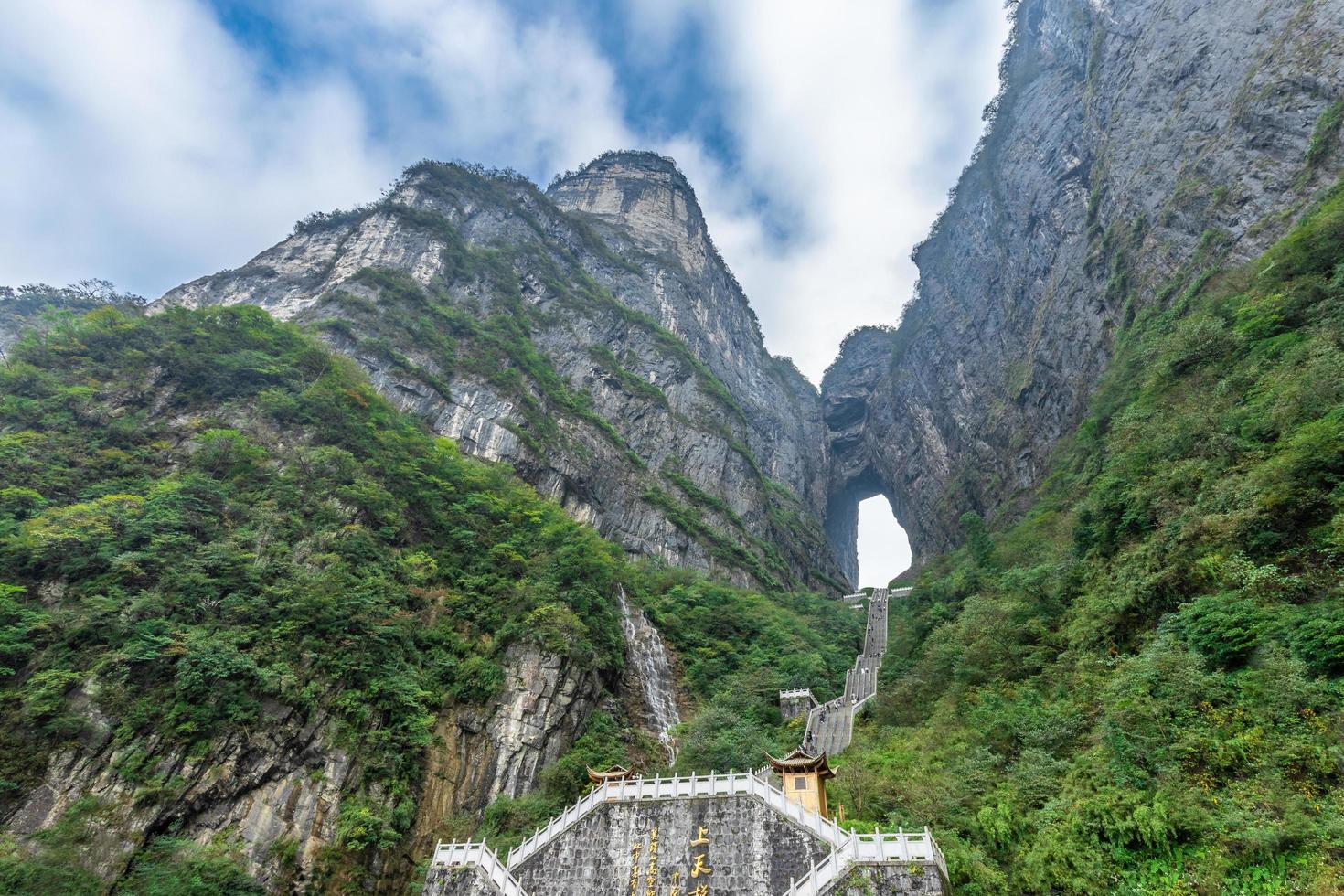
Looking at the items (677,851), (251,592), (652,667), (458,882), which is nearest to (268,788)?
(458,882)

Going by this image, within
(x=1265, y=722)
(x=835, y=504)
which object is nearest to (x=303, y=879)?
(x=1265, y=722)

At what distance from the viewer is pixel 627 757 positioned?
55.6ft

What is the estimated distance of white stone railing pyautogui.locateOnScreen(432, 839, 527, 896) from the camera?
11.0m

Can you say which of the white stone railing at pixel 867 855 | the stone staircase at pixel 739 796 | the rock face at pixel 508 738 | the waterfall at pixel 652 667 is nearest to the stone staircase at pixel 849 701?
the stone staircase at pixel 739 796

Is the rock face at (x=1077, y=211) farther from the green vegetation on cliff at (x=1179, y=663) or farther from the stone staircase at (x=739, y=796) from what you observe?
the stone staircase at (x=739, y=796)

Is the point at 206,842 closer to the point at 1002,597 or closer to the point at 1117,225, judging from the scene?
the point at 1002,597

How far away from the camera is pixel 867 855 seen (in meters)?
9.41

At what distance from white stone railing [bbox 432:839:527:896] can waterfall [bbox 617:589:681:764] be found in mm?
7241

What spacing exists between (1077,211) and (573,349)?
1294 inches

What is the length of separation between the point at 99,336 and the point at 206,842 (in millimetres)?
18944

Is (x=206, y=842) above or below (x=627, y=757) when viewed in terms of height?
below

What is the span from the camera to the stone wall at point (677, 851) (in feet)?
33.3

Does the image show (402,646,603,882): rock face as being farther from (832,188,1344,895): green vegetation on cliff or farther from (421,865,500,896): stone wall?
(832,188,1344,895): green vegetation on cliff

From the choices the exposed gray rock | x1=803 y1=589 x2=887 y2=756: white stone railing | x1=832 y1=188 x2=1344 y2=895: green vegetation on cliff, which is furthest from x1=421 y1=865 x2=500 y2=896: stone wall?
x1=803 y1=589 x2=887 y2=756: white stone railing
